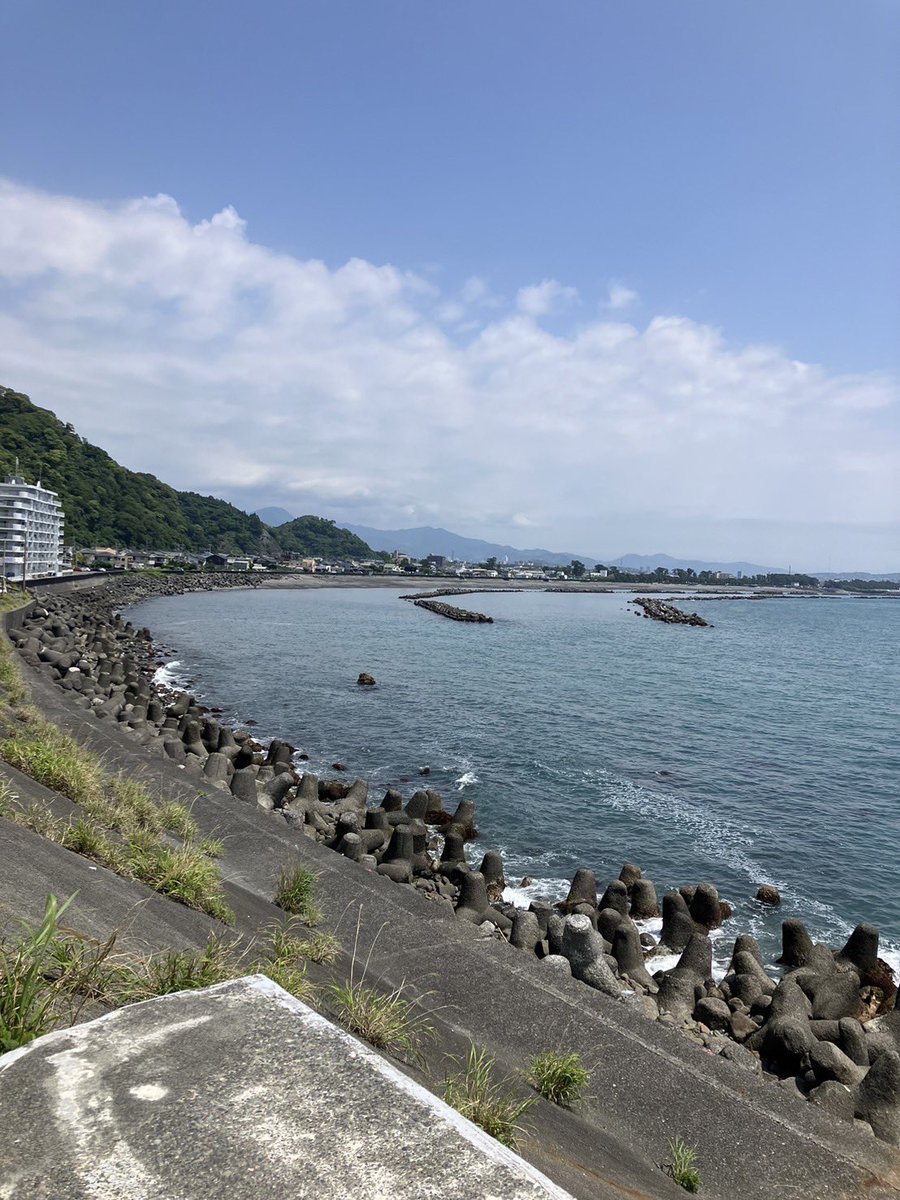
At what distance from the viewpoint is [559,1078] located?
4.90 meters

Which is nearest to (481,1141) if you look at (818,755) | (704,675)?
(818,755)

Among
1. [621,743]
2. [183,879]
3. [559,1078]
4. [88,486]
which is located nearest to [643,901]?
[559,1078]

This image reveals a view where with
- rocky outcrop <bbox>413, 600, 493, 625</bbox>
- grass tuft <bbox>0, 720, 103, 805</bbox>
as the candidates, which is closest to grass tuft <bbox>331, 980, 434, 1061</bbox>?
grass tuft <bbox>0, 720, 103, 805</bbox>

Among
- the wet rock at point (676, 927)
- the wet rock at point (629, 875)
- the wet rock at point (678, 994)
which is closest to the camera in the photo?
the wet rock at point (678, 994)

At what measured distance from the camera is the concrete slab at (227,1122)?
2166 millimetres

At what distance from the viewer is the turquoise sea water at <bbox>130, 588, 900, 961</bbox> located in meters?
14.5

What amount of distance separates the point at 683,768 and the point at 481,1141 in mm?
19836

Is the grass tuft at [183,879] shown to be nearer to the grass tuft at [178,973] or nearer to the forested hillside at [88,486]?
Result: the grass tuft at [178,973]

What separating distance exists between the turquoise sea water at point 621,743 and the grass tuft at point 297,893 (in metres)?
6.37

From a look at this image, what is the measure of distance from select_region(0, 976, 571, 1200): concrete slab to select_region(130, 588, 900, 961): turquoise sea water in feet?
35.4

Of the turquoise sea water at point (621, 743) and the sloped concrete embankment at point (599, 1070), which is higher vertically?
the sloped concrete embankment at point (599, 1070)

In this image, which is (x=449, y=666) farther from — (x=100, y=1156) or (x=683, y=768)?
(x=100, y=1156)

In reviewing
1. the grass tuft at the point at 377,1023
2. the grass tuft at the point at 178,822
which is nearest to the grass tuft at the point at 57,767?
the grass tuft at the point at 178,822

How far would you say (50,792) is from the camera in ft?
27.3
